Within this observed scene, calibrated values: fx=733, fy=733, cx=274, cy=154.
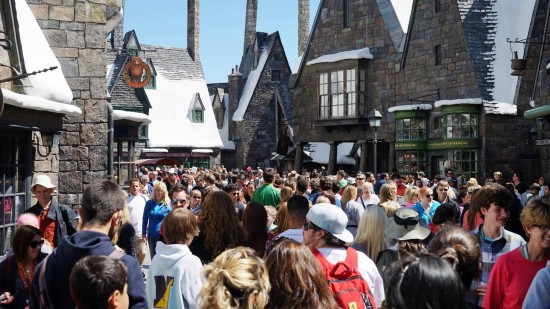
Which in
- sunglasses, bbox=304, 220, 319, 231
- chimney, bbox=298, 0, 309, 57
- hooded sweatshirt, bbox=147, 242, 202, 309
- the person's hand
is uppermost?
chimney, bbox=298, 0, 309, 57

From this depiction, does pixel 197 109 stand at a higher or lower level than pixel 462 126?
higher

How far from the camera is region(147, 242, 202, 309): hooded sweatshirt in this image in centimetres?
498

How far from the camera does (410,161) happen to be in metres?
24.1

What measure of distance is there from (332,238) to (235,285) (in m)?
1.54

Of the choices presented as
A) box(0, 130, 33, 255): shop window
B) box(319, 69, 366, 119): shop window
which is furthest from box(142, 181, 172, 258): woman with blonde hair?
box(319, 69, 366, 119): shop window

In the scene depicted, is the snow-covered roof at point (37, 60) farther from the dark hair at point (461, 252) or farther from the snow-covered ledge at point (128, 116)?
the dark hair at point (461, 252)

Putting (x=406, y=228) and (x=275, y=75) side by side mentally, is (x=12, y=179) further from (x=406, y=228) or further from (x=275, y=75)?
(x=275, y=75)

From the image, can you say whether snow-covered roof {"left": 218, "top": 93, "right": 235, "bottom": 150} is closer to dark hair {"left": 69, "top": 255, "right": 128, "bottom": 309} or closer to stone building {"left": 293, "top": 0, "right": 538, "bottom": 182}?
stone building {"left": 293, "top": 0, "right": 538, "bottom": 182}

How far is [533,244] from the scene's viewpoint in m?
4.60

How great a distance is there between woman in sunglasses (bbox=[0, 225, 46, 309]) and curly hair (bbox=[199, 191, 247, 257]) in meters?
1.64

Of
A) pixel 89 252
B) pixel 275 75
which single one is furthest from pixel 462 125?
pixel 275 75

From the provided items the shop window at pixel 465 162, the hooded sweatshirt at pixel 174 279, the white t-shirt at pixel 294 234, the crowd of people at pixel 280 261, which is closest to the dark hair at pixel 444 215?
the crowd of people at pixel 280 261

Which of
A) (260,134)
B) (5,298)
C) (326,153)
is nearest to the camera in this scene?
(5,298)

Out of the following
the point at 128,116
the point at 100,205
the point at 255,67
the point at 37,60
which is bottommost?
the point at 100,205
